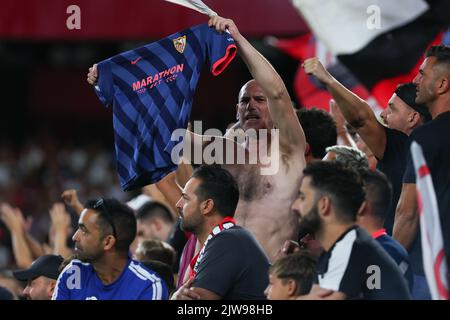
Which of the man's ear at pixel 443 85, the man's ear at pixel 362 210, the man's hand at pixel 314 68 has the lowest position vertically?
the man's ear at pixel 362 210

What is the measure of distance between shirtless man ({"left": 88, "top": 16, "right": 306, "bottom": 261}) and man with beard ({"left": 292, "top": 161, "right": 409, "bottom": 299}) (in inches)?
31.7

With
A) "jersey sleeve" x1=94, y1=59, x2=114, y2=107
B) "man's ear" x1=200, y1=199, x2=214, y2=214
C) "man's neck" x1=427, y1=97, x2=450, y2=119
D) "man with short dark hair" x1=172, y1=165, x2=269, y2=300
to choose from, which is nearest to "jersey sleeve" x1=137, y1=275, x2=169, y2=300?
"man with short dark hair" x1=172, y1=165, x2=269, y2=300

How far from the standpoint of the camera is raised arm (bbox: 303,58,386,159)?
4625mm

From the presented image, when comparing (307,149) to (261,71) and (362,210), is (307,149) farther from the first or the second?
(362,210)

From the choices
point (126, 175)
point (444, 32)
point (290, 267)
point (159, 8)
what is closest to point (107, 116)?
point (159, 8)

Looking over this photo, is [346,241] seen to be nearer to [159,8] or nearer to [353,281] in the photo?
[353,281]

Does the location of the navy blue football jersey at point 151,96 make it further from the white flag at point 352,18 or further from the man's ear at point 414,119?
the white flag at point 352,18

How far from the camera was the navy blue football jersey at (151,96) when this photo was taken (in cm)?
486

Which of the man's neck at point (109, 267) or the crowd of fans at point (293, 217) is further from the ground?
the crowd of fans at point (293, 217)

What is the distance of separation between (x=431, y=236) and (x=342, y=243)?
37cm

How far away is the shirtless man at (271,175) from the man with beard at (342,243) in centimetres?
80

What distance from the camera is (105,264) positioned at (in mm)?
4715

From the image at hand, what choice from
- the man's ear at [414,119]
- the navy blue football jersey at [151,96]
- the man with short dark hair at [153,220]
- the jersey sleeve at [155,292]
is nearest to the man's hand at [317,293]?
the jersey sleeve at [155,292]

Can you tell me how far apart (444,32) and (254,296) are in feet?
13.6
